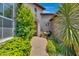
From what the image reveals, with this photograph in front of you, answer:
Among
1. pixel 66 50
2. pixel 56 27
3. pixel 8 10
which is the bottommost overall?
pixel 66 50

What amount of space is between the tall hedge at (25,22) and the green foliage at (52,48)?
250mm

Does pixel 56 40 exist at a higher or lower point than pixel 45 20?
lower

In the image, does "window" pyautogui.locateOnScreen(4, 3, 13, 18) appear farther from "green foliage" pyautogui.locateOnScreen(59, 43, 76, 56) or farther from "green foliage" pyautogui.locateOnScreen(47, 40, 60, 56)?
"green foliage" pyautogui.locateOnScreen(59, 43, 76, 56)

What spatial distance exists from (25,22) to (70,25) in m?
0.54

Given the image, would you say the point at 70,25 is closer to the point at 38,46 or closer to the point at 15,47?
the point at 38,46

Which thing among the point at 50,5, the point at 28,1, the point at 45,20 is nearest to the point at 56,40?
the point at 45,20

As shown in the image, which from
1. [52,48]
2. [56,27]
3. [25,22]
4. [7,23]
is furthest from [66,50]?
[7,23]

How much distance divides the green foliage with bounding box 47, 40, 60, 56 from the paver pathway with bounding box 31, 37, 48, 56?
1.9 inches

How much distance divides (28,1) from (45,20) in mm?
312

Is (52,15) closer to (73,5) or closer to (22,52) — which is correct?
(73,5)

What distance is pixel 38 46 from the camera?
202cm

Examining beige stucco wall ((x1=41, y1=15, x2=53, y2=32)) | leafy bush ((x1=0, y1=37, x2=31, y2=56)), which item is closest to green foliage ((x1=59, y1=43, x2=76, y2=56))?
beige stucco wall ((x1=41, y1=15, x2=53, y2=32))

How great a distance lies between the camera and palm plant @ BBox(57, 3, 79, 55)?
6.52 ft

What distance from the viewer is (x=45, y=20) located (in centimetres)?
203
